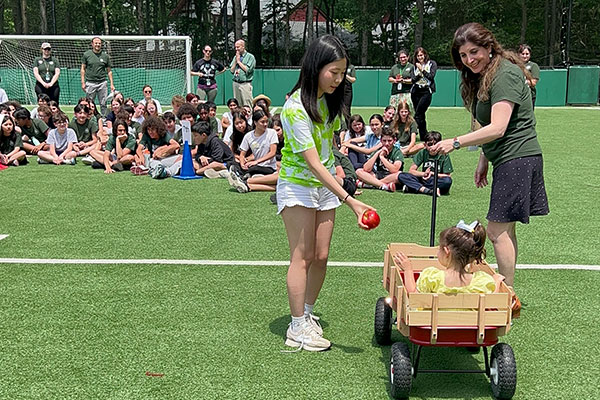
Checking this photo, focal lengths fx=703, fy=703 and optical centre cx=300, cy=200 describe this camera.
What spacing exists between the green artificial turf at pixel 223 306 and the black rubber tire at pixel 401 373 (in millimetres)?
133

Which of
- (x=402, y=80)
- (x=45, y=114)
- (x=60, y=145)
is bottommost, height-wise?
(x=60, y=145)

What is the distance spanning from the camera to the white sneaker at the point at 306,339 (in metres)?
4.37

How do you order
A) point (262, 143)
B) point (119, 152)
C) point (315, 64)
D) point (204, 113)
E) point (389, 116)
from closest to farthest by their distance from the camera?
point (315, 64) → point (262, 143) → point (119, 152) → point (204, 113) → point (389, 116)

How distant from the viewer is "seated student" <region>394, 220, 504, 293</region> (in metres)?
3.72

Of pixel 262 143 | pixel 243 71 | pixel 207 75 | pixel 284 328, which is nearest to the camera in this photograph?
pixel 284 328

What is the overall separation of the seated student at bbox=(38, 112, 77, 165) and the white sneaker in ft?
31.0

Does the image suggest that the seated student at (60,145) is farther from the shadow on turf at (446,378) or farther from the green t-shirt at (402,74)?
the shadow on turf at (446,378)

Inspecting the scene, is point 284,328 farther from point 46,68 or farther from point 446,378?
point 46,68

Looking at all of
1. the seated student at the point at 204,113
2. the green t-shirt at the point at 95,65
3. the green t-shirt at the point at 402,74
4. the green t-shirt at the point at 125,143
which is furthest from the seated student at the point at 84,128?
the green t-shirt at the point at 402,74

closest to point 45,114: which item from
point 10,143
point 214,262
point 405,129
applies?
point 10,143

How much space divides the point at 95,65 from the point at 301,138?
537 inches

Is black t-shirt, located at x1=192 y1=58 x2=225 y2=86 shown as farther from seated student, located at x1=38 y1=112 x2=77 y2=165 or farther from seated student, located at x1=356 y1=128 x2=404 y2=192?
seated student, located at x1=356 y1=128 x2=404 y2=192

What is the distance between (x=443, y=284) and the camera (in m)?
3.75

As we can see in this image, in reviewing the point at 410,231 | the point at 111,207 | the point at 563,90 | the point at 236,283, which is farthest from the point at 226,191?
the point at 563,90
